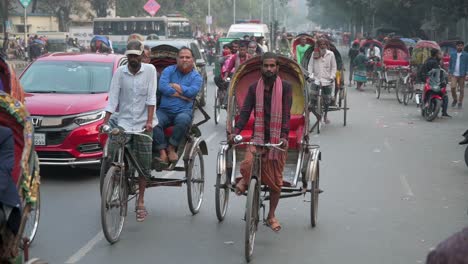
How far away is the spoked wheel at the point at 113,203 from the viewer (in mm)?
7000

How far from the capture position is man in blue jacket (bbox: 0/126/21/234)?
4750mm

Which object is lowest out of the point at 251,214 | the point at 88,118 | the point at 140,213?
the point at 140,213

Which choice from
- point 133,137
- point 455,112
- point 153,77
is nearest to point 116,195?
point 133,137

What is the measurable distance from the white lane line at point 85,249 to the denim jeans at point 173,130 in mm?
1268

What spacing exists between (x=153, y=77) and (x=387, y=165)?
210 inches

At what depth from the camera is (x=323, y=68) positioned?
16438 mm

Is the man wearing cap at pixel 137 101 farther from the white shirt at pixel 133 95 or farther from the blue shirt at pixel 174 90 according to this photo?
the blue shirt at pixel 174 90

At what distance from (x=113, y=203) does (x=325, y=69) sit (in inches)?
387

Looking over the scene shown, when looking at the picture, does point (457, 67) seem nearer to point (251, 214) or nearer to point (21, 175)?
point (251, 214)

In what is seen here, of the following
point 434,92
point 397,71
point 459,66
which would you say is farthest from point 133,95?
point 397,71

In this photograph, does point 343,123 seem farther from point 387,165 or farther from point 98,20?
point 98,20

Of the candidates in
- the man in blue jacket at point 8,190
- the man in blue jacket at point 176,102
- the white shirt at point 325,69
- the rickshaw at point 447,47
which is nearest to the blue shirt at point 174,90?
the man in blue jacket at point 176,102

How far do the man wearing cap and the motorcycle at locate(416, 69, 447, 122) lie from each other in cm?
1201

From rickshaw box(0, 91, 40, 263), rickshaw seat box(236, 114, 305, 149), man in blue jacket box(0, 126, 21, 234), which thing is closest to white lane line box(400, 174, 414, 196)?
rickshaw seat box(236, 114, 305, 149)
